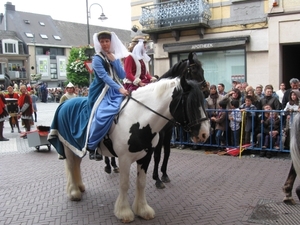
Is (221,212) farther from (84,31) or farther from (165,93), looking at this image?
(84,31)

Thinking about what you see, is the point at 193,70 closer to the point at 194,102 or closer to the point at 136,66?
the point at 194,102

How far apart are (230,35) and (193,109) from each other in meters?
10.8

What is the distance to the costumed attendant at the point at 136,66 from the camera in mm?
5488

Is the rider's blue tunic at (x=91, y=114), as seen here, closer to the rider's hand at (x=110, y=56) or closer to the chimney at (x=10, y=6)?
the rider's hand at (x=110, y=56)

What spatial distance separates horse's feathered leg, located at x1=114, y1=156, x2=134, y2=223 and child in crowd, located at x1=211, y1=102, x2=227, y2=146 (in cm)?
490

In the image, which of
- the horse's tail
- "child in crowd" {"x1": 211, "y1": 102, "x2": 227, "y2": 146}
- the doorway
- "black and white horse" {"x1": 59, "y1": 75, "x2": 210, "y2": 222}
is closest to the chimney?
the doorway

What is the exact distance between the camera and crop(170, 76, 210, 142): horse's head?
3871mm

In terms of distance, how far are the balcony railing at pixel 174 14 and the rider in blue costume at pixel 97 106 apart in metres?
9.65

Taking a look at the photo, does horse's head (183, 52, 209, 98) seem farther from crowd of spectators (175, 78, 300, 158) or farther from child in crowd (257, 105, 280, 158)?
child in crowd (257, 105, 280, 158)

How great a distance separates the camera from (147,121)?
425 centimetres

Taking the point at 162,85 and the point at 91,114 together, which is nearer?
the point at 162,85

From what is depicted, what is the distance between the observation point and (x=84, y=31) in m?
68.1

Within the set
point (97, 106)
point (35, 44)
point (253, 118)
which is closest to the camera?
point (97, 106)

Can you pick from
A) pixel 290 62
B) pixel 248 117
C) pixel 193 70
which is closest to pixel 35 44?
pixel 290 62
